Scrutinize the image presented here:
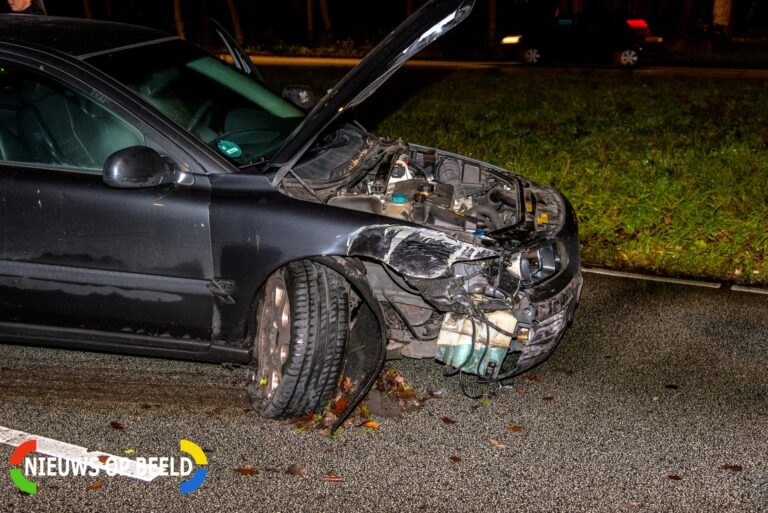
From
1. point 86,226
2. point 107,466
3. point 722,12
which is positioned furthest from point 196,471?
point 722,12

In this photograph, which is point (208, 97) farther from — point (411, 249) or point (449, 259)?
point (449, 259)

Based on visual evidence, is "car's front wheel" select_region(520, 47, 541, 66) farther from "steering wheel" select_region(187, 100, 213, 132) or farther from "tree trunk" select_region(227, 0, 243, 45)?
"steering wheel" select_region(187, 100, 213, 132)

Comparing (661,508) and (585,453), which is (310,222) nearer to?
(585,453)

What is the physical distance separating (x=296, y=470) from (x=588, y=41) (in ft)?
62.4

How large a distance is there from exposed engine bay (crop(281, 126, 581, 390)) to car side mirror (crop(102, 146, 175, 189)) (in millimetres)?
563

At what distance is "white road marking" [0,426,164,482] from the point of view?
12.4 feet

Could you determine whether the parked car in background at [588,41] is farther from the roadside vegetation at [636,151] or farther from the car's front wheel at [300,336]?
the car's front wheel at [300,336]

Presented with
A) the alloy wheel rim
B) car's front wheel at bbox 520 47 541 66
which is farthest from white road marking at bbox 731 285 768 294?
Result: car's front wheel at bbox 520 47 541 66

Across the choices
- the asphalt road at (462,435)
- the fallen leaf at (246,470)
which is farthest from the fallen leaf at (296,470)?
the fallen leaf at (246,470)

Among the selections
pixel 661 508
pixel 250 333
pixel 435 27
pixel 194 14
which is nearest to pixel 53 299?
pixel 250 333

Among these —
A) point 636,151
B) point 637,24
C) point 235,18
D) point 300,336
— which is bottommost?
point 235,18

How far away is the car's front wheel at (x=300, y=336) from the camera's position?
395 centimetres

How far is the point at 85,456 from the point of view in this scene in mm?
3902

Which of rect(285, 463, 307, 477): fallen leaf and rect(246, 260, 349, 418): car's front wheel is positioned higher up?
rect(246, 260, 349, 418): car's front wheel
